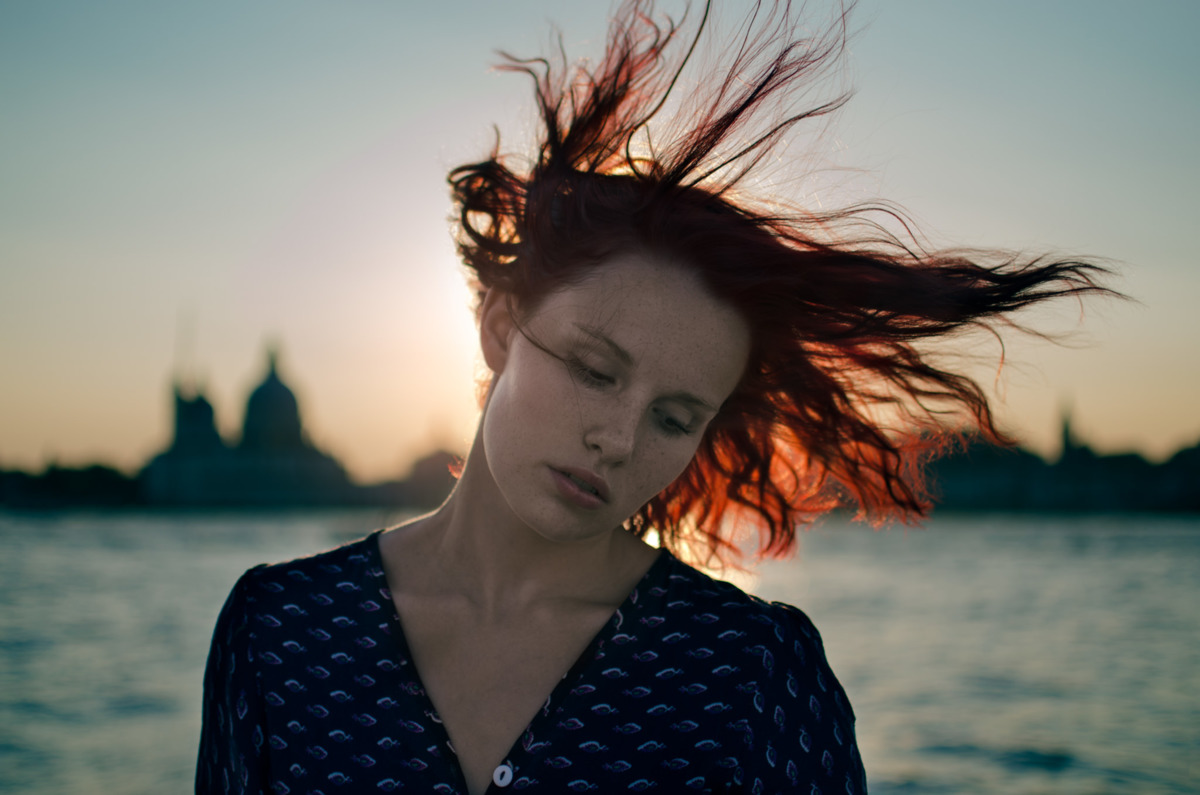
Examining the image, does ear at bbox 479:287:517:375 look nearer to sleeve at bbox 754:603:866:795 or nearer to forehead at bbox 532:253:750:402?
forehead at bbox 532:253:750:402

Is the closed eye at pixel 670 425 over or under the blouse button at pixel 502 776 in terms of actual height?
over

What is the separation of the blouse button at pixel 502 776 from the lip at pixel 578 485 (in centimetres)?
56

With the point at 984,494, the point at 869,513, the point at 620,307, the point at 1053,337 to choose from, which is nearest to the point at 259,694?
the point at 620,307

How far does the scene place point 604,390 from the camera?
178 centimetres

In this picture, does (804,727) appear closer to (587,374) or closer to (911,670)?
(587,374)

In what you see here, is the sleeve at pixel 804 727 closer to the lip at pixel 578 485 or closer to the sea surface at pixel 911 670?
the lip at pixel 578 485

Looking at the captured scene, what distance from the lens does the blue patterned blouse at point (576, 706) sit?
5.91 feet

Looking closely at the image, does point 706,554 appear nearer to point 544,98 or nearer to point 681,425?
point 681,425

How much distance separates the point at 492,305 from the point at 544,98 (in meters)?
0.50

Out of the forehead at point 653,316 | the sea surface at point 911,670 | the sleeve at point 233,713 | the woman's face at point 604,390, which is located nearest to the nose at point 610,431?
the woman's face at point 604,390

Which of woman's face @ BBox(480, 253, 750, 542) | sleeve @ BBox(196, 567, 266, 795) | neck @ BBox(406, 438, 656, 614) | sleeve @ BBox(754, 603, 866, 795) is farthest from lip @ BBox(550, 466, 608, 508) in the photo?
sleeve @ BBox(196, 567, 266, 795)

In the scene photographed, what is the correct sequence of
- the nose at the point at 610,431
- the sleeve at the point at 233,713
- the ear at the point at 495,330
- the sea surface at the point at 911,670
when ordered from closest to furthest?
1. the nose at the point at 610,431
2. the sleeve at the point at 233,713
3. the ear at the point at 495,330
4. the sea surface at the point at 911,670

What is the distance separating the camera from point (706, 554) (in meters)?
2.59

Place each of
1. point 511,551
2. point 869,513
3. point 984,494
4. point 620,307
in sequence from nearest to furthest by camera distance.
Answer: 1. point 620,307
2. point 511,551
3. point 869,513
4. point 984,494
